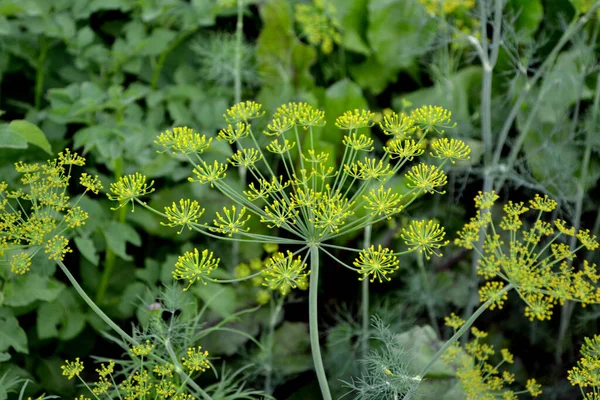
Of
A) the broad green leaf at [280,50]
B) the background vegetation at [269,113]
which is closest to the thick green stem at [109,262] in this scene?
the background vegetation at [269,113]

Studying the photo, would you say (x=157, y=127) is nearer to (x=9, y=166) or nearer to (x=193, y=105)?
(x=193, y=105)

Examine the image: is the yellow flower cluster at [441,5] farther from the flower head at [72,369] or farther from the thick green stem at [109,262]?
the flower head at [72,369]

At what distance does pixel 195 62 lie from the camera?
1.91m

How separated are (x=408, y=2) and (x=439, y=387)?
1.17 meters

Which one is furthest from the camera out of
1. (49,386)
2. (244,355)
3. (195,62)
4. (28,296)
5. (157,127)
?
(195,62)

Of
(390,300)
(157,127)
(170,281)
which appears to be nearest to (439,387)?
(390,300)

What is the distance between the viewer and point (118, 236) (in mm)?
1380

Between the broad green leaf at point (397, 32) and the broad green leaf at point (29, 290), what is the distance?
45.7 inches

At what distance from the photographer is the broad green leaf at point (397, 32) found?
6.24 ft

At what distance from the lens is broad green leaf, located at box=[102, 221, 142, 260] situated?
1.35 metres

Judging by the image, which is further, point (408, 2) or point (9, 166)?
point (408, 2)

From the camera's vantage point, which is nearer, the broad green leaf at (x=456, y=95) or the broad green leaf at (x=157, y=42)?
the broad green leaf at (x=157, y=42)

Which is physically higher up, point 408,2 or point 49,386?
point 408,2

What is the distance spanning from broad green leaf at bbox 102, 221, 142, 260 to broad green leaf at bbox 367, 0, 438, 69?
959 mm
